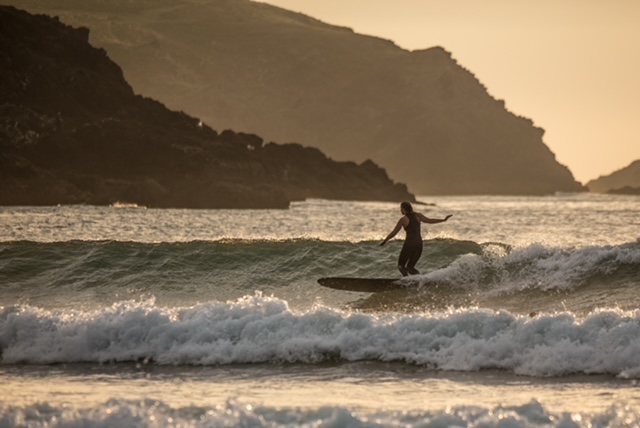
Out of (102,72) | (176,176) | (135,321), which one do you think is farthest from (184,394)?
(102,72)

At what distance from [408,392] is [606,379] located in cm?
318

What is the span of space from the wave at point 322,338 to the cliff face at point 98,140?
4670 inches

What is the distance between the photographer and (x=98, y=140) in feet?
518

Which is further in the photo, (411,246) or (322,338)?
(411,246)

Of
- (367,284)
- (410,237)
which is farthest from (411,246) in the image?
(367,284)

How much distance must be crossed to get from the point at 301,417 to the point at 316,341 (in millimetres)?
5368

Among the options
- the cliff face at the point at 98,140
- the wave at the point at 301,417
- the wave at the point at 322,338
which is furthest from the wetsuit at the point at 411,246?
the cliff face at the point at 98,140

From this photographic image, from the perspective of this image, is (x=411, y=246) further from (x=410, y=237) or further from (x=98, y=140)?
(x=98, y=140)

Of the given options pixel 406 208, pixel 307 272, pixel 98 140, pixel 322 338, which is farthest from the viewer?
pixel 98 140

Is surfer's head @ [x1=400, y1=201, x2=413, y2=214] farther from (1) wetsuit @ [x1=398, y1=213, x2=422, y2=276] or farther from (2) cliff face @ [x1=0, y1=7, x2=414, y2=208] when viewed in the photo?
(2) cliff face @ [x1=0, y1=7, x2=414, y2=208]

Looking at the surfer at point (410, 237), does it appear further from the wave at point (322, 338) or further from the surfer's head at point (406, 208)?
the wave at point (322, 338)

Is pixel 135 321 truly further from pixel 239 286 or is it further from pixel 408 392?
pixel 239 286

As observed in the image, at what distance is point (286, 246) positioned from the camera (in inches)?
1305

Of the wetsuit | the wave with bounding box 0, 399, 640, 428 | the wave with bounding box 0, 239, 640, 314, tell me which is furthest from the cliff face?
the wave with bounding box 0, 399, 640, 428
